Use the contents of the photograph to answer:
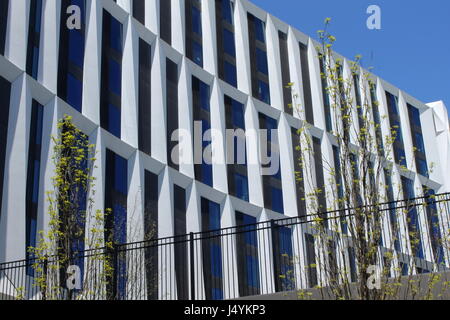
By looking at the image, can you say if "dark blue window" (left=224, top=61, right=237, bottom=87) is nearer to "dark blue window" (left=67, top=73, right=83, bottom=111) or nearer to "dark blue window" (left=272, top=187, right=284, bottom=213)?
"dark blue window" (left=272, top=187, right=284, bottom=213)

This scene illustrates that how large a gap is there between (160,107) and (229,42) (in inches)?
441

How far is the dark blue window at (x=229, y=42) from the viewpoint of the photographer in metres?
47.1

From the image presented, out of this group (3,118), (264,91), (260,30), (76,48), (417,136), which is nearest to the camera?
(3,118)

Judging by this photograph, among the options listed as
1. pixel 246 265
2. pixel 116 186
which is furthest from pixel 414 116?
pixel 116 186

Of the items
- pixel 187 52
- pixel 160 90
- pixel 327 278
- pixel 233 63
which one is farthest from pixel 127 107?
pixel 327 278

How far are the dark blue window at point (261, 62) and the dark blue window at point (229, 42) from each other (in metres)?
2.46

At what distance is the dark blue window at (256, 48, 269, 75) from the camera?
49412mm

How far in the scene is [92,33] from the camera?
3478cm

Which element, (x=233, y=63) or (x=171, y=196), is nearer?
(x=171, y=196)

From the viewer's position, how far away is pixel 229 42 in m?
47.6

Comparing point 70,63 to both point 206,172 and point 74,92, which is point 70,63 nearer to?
point 74,92

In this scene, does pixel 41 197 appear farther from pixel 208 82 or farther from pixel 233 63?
pixel 233 63

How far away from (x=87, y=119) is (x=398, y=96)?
38.6 m

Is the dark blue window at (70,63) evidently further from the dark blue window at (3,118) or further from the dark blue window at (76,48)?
the dark blue window at (3,118)
